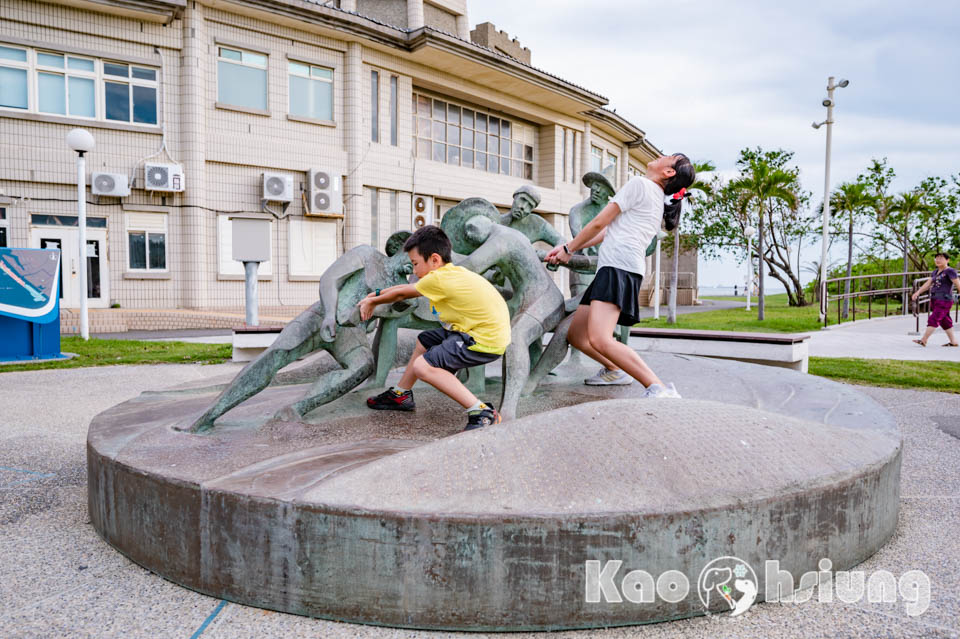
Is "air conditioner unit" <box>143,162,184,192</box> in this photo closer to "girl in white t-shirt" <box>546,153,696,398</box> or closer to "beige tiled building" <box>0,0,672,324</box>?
"beige tiled building" <box>0,0,672,324</box>

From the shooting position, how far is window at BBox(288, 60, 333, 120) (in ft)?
55.5

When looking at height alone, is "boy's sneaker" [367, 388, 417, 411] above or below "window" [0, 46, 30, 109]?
below

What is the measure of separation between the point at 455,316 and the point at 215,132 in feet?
47.7

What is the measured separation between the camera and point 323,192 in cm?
1686

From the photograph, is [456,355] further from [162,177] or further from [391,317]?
[162,177]

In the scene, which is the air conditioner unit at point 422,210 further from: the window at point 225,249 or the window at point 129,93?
the window at point 129,93

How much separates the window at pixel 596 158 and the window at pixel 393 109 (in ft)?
30.0

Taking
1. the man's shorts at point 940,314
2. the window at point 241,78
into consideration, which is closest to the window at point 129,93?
the window at point 241,78

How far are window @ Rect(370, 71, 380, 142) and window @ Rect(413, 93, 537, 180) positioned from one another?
5.14 ft

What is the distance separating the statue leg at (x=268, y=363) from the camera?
3451mm

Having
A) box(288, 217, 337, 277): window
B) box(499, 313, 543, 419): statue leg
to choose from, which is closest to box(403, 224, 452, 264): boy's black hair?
box(499, 313, 543, 419): statue leg

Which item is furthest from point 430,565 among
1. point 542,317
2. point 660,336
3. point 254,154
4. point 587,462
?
A: point 254,154

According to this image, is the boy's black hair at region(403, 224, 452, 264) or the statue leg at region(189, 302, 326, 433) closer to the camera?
the boy's black hair at region(403, 224, 452, 264)

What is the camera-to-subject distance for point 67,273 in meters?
15.2
